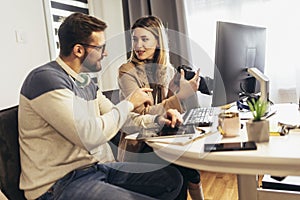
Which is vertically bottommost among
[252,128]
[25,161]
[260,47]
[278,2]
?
[25,161]

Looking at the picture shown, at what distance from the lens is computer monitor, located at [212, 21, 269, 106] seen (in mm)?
1151

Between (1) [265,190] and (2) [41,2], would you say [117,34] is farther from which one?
(1) [265,190]

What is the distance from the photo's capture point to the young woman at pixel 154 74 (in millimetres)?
1584

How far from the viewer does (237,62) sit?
49.3 inches

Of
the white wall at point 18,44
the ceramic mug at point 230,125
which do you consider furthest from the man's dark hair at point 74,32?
the white wall at point 18,44

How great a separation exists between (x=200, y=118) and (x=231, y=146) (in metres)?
0.39

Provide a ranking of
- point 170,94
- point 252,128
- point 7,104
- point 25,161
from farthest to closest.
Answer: point 7,104 < point 170,94 < point 25,161 < point 252,128

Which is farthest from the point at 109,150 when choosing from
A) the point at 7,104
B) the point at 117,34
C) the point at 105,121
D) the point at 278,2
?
the point at 278,2

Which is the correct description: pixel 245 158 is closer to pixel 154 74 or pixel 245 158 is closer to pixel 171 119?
pixel 171 119

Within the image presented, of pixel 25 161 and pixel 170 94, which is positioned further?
pixel 170 94

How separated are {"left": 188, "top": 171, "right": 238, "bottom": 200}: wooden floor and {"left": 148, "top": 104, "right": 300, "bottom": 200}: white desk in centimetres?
118

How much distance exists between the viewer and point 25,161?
112 cm

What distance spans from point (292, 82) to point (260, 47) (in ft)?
3.91

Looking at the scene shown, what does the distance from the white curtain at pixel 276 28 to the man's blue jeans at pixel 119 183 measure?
120 centimetres
